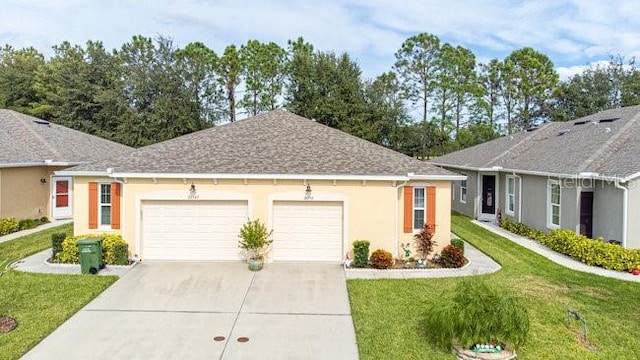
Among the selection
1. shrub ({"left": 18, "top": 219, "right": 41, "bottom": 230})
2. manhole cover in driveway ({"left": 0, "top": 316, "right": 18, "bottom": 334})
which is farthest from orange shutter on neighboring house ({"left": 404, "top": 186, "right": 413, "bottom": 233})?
shrub ({"left": 18, "top": 219, "right": 41, "bottom": 230})

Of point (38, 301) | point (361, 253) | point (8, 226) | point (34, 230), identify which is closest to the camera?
point (38, 301)

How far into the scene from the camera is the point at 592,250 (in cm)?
1337

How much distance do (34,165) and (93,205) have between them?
24.4ft

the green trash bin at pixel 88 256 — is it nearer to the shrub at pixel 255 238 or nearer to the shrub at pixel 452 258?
the shrub at pixel 255 238

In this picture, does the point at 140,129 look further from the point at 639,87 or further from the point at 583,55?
the point at 639,87

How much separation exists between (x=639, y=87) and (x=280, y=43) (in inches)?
1383

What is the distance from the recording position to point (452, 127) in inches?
1809

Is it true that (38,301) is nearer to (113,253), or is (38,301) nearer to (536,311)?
(113,253)

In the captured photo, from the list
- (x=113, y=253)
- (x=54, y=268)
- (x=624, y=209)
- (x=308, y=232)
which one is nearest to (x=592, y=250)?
(x=624, y=209)

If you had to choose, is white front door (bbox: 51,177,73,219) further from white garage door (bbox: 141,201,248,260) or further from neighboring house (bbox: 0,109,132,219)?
white garage door (bbox: 141,201,248,260)

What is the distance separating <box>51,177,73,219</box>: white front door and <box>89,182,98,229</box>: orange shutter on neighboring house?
8453 millimetres

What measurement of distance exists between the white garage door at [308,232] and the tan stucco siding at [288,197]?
0.31 meters

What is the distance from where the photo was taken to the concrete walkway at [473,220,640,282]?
1230 cm

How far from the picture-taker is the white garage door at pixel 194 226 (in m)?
14.0
